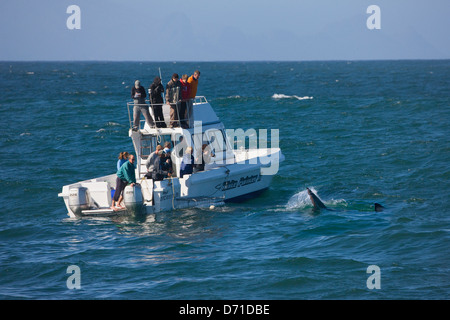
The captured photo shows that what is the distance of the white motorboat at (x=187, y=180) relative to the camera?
17734mm

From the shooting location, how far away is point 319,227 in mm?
16703

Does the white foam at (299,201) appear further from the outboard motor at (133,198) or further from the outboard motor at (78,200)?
the outboard motor at (78,200)

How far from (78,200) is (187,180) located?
129 inches

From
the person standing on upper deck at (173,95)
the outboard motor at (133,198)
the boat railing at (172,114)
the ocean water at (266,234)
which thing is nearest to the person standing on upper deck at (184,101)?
the boat railing at (172,114)

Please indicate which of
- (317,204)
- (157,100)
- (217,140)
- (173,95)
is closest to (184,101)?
(173,95)

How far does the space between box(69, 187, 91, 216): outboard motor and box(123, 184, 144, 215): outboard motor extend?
51.7 inches

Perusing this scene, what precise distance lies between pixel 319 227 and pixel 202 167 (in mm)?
4455

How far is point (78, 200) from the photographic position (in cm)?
1759

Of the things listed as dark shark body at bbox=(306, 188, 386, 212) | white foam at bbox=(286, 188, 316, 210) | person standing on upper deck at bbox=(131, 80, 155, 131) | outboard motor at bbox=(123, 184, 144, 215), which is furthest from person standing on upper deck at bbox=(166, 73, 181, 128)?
dark shark body at bbox=(306, 188, 386, 212)

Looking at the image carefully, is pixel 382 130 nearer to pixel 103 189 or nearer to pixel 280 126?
pixel 280 126

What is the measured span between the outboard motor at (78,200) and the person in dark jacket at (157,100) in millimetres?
3386
